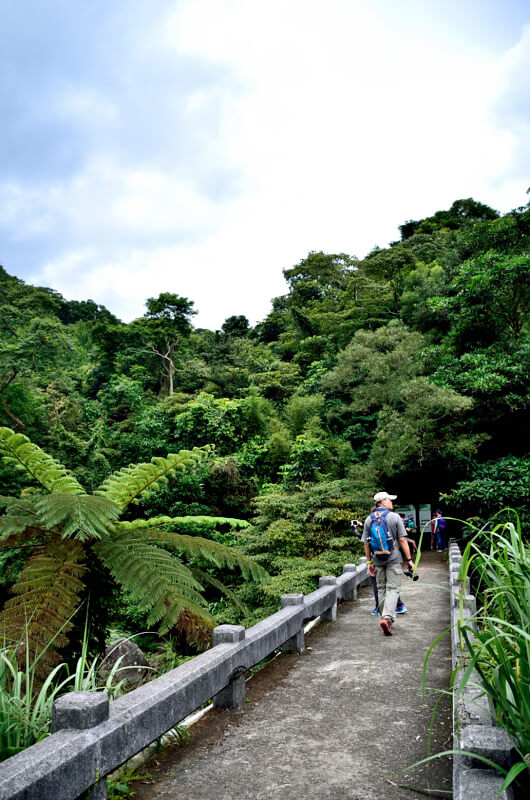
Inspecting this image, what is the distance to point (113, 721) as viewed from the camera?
9.14 ft

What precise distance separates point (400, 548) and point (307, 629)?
1.72 metres

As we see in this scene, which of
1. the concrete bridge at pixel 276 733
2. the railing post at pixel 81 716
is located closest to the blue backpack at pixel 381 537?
the concrete bridge at pixel 276 733

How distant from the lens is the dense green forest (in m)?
5.18

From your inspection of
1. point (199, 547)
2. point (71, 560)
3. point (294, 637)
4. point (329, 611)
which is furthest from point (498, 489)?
point (71, 560)

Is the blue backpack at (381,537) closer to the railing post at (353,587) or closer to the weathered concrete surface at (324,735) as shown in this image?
the weathered concrete surface at (324,735)

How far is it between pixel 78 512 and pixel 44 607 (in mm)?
682

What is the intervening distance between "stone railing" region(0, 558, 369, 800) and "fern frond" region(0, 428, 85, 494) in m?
2.13

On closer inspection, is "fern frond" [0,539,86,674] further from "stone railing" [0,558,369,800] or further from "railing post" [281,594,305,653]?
"railing post" [281,594,305,653]

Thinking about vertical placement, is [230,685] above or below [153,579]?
below

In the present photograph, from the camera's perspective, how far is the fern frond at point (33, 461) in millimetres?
5047

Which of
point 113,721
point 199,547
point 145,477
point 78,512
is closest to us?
point 113,721

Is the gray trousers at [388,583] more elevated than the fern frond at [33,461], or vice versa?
the fern frond at [33,461]

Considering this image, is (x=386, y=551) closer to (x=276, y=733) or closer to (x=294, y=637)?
(x=294, y=637)

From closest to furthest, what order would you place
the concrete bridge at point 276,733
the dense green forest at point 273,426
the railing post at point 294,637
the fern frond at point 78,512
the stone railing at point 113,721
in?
1. the stone railing at point 113,721
2. the concrete bridge at point 276,733
3. the fern frond at point 78,512
4. the dense green forest at point 273,426
5. the railing post at point 294,637
